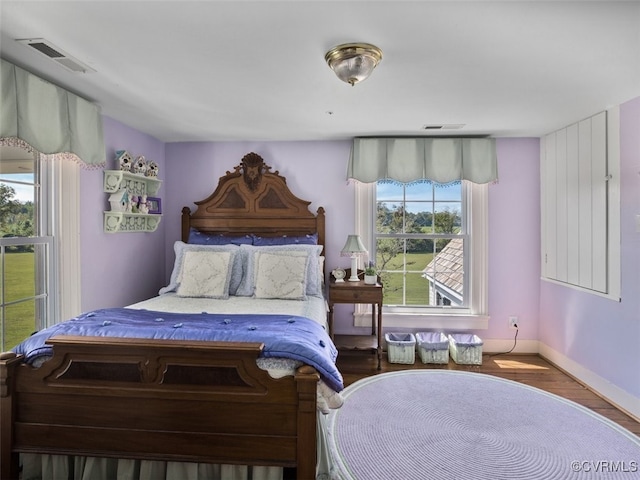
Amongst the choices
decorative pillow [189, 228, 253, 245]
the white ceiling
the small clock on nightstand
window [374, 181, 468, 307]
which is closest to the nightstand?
the small clock on nightstand

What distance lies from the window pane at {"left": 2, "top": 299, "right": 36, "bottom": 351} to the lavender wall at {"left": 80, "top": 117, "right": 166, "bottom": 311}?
0.33 metres

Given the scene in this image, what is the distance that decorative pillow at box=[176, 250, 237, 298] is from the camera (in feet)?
9.65

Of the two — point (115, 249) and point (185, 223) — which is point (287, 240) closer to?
point (185, 223)

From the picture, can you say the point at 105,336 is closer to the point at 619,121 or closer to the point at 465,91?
the point at 465,91

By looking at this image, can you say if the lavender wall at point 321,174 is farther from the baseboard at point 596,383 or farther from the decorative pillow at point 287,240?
the baseboard at point 596,383

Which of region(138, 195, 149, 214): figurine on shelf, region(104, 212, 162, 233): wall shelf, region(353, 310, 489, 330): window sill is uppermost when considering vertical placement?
region(138, 195, 149, 214): figurine on shelf

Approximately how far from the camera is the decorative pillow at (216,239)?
354 cm

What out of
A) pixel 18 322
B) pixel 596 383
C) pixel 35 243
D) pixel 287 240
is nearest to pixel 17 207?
pixel 35 243

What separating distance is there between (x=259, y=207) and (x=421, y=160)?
68.6 inches

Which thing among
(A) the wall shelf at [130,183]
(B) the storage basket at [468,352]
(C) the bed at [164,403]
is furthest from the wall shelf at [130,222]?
(B) the storage basket at [468,352]

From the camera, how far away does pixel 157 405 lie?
168 centimetres

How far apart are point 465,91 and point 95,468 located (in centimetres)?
307

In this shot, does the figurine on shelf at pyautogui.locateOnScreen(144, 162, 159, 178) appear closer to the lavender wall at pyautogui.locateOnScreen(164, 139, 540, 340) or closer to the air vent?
the lavender wall at pyautogui.locateOnScreen(164, 139, 540, 340)

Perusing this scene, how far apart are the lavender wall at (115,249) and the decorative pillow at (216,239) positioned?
1.54ft
